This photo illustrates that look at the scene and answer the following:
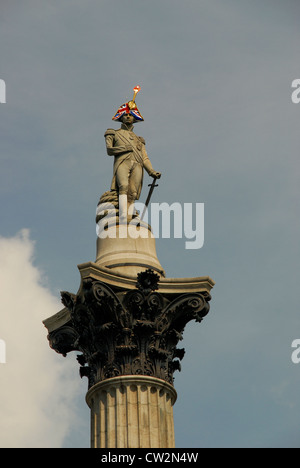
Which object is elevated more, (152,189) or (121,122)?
(121,122)

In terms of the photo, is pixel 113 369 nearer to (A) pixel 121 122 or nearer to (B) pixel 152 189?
(B) pixel 152 189

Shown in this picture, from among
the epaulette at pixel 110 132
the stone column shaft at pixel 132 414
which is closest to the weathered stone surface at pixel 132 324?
the stone column shaft at pixel 132 414

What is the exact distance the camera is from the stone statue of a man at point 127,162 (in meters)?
36.7

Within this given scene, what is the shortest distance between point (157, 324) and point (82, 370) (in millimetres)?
3133

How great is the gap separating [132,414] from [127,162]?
958cm

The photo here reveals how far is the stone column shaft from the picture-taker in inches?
1217

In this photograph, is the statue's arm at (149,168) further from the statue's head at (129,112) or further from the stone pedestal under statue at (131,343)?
the stone pedestal under statue at (131,343)

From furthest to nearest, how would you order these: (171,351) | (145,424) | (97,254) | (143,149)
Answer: (143,149) < (97,254) < (171,351) < (145,424)

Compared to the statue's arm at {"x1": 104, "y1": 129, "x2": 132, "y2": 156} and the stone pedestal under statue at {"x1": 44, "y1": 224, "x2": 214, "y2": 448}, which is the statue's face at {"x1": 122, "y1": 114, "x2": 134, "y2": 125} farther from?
the stone pedestal under statue at {"x1": 44, "y1": 224, "x2": 214, "y2": 448}

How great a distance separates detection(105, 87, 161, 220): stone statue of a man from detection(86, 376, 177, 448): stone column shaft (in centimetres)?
660

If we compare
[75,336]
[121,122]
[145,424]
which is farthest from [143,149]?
[145,424]

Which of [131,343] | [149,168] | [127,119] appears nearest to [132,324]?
[131,343]

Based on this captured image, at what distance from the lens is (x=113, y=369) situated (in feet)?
105

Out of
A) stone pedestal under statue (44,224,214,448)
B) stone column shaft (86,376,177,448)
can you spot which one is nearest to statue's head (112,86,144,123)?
stone pedestal under statue (44,224,214,448)
